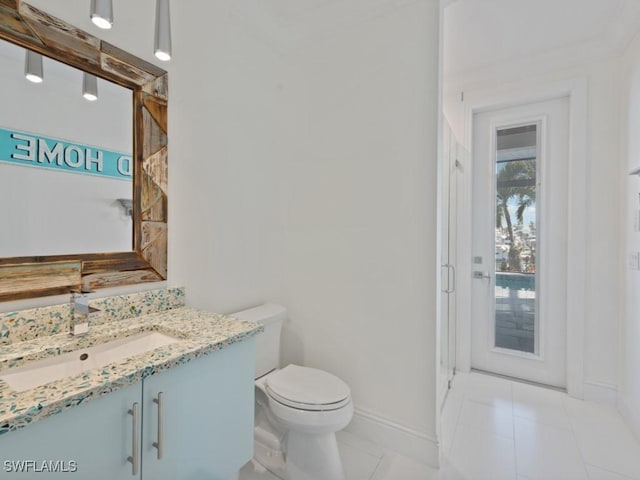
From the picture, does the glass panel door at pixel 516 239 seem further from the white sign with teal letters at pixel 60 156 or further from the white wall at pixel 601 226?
the white sign with teal letters at pixel 60 156

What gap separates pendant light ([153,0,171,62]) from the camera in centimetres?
119

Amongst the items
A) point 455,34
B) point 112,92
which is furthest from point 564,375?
point 112,92

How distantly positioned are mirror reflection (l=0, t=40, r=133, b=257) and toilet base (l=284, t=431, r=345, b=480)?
4.01 ft

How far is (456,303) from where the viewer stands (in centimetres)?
271

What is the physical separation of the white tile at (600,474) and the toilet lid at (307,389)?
1304mm

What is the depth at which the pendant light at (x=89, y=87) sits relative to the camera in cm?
124

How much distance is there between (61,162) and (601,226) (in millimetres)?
3166

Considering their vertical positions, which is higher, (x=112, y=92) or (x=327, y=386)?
(x=112, y=92)

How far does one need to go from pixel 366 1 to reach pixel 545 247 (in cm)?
221

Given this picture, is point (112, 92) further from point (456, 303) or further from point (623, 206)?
point (623, 206)

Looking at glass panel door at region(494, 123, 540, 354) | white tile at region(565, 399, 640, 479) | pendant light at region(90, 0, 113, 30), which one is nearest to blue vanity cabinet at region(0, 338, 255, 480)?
pendant light at region(90, 0, 113, 30)

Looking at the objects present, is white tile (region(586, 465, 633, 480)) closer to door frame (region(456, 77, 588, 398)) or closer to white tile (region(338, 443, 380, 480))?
door frame (region(456, 77, 588, 398))

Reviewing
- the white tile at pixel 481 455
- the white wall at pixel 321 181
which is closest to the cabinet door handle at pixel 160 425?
the white wall at pixel 321 181

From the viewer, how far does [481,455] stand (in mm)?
1711
